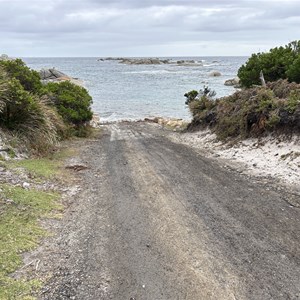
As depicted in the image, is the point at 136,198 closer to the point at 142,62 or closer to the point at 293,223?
the point at 293,223

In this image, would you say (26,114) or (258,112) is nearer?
(26,114)

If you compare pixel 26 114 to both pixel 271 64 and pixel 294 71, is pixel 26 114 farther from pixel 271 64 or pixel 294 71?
pixel 271 64

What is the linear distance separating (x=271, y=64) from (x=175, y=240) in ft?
58.7

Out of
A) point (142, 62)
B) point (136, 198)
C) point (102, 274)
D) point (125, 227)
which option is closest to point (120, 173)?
point (136, 198)

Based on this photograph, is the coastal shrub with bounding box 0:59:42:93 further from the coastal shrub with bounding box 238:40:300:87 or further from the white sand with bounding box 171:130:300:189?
the coastal shrub with bounding box 238:40:300:87

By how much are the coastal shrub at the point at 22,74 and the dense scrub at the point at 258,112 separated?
8.95m

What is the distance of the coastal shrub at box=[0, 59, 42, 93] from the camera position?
17453mm

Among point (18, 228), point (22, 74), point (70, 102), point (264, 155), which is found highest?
point (22, 74)

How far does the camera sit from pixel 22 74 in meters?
17.6

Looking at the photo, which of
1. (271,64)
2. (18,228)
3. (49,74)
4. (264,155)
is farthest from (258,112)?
(49,74)

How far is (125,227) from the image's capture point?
7.10m

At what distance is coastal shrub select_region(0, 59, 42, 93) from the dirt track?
339 inches

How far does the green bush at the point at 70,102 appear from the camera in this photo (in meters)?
18.8

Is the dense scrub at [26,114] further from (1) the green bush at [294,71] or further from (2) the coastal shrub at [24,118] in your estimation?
(1) the green bush at [294,71]
